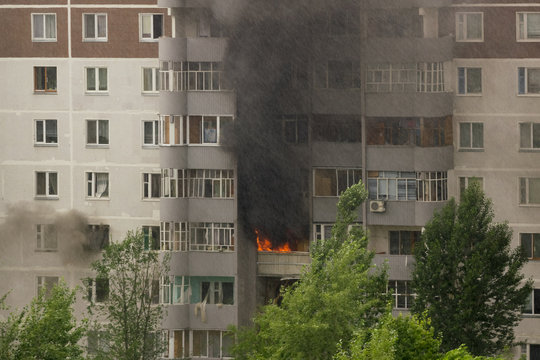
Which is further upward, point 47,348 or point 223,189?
point 223,189

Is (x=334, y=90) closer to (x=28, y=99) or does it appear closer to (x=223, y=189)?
(x=223, y=189)

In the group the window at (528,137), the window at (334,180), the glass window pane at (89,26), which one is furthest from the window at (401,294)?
the glass window pane at (89,26)

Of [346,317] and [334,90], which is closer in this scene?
[346,317]

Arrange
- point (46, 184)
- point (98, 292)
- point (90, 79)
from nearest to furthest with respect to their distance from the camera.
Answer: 1. point (90, 79)
2. point (98, 292)
3. point (46, 184)

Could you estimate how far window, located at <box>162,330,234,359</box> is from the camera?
5522cm

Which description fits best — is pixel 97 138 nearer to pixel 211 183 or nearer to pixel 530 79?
pixel 211 183

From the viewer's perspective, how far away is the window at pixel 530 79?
54.6m

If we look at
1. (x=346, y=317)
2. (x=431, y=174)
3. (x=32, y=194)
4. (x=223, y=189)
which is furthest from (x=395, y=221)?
(x=32, y=194)

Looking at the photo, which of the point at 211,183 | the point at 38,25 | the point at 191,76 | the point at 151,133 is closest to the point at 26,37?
the point at 38,25

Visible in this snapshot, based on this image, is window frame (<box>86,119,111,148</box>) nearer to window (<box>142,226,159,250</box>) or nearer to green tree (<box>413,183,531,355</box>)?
window (<box>142,226,159,250</box>)

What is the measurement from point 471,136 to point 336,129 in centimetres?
488

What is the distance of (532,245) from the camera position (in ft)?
180

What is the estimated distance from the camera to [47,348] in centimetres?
4231

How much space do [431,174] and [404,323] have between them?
15.3 metres
